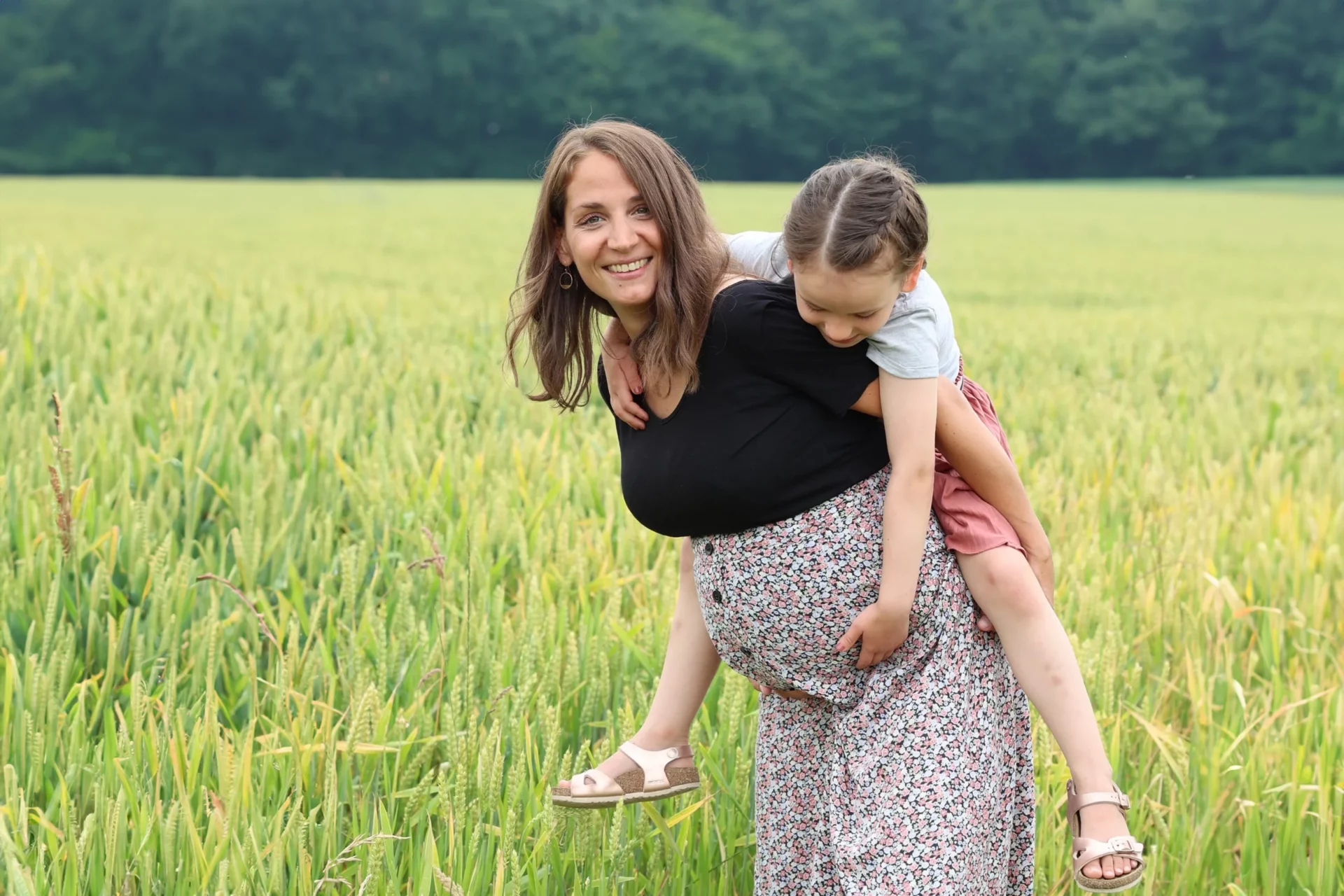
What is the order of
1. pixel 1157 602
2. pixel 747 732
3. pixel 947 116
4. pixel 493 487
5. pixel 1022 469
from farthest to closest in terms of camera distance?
pixel 947 116 → pixel 1022 469 → pixel 493 487 → pixel 1157 602 → pixel 747 732

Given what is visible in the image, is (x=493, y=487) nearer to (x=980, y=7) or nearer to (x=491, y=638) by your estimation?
(x=491, y=638)

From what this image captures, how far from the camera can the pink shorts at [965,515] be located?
144 centimetres

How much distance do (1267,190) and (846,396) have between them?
3806 cm

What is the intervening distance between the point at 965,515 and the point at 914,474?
5.0 inches

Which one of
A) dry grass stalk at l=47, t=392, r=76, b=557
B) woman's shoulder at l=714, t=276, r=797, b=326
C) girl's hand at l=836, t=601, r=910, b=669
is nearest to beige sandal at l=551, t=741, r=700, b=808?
girl's hand at l=836, t=601, r=910, b=669

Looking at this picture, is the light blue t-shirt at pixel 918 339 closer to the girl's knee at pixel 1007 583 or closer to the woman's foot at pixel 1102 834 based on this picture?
the girl's knee at pixel 1007 583

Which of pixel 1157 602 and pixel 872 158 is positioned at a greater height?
pixel 872 158

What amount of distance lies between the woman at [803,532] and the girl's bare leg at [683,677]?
100 millimetres

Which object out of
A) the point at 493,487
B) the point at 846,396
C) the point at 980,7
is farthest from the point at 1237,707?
the point at 980,7

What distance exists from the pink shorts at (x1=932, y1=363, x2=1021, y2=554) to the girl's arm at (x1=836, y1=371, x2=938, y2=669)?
0.05 m

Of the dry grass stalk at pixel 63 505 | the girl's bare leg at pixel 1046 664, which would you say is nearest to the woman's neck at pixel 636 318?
the girl's bare leg at pixel 1046 664

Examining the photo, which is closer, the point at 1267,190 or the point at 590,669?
the point at 590,669

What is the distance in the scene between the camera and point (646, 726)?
1.62 m

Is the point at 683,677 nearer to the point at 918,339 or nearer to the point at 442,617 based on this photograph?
the point at 918,339
